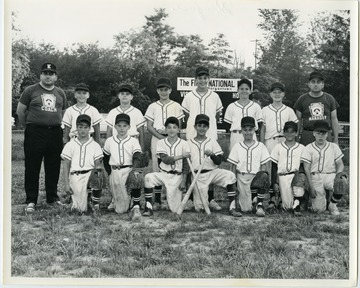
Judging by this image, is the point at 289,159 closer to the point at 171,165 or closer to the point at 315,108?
the point at 315,108

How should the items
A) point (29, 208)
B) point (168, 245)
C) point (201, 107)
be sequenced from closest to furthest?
point (168, 245) < point (29, 208) < point (201, 107)

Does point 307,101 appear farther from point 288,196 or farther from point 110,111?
point 110,111

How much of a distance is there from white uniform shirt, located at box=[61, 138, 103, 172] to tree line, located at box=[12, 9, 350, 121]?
13.1 inches

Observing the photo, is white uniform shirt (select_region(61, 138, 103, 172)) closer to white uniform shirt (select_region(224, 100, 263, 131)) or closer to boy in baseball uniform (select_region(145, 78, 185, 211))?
boy in baseball uniform (select_region(145, 78, 185, 211))

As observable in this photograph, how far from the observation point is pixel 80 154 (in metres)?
4.06

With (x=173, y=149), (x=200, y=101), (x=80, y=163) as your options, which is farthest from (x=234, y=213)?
Answer: (x=80, y=163)

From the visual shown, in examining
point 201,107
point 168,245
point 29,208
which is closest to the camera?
point 168,245

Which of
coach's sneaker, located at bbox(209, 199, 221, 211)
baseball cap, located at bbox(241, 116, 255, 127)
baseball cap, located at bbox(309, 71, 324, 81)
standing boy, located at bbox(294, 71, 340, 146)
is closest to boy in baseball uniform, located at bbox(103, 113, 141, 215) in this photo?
coach's sneaker, located at bbox(209, 199, 221, 211)

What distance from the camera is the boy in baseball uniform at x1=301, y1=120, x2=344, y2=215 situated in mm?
4152

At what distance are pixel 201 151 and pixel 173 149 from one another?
0.23 metres

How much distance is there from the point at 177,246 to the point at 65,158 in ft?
3.73

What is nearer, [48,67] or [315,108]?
[48,67]

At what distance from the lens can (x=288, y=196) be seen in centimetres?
416

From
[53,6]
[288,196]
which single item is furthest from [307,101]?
[53,6]
